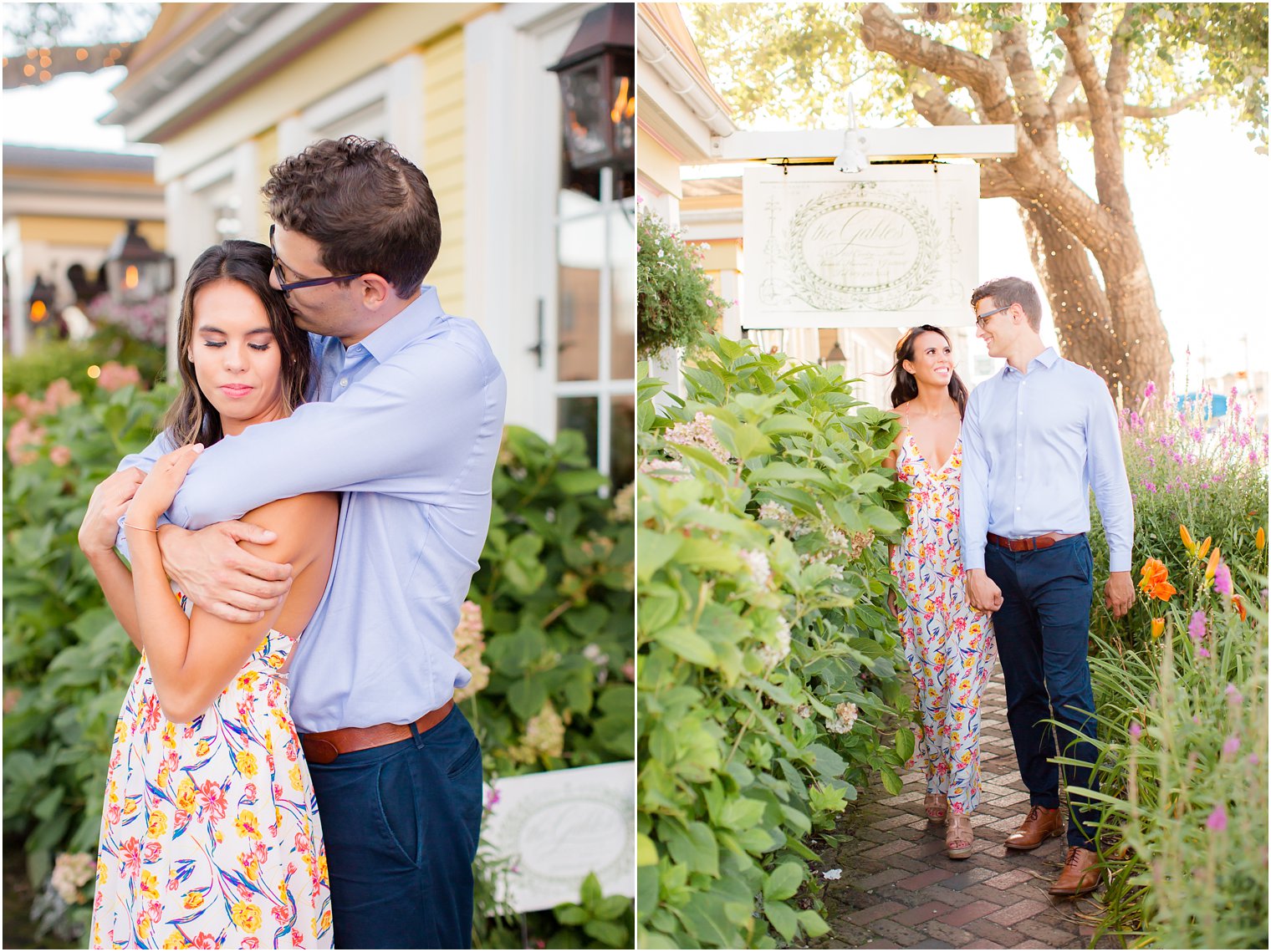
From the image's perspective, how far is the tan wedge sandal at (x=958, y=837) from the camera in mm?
1874

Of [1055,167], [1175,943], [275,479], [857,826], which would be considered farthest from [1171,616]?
[275,479]

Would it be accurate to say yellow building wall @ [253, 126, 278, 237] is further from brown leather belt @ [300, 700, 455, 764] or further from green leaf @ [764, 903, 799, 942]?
green leaf @ [764, 903, 799, 942]

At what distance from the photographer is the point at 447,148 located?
168 inches

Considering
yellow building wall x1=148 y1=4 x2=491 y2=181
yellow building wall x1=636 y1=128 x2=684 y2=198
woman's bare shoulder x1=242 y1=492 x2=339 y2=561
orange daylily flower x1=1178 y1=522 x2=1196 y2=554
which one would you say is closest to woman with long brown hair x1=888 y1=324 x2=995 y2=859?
orange daylily flower x1=1178 y1=522 x2=1196 y2=554

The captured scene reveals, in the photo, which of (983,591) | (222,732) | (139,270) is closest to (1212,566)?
(983,591)

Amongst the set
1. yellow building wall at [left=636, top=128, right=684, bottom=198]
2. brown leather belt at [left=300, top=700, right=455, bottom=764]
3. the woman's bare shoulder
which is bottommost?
brown leather belt at [left=300, top=700, right=455, bottom=764]

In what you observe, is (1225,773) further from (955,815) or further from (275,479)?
(275,479)

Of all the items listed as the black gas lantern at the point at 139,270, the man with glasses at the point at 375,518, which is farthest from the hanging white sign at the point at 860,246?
the black gas lantern at the point at 139,270

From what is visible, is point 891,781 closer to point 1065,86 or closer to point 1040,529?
point 1040,529

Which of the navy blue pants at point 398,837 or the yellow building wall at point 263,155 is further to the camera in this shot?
the yellow building wall at point 263,155

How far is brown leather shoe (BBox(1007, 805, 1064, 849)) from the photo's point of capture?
1.83m

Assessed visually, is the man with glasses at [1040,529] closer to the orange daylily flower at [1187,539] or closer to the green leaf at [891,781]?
the orange daylily flower at [1187,539]

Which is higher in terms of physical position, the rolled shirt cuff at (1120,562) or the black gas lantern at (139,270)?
the black gas lantern at (139,270)

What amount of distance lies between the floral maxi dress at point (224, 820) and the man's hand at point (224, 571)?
0.14 metres
